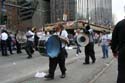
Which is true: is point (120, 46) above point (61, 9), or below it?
above

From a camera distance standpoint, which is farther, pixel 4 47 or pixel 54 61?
pixel 4 47

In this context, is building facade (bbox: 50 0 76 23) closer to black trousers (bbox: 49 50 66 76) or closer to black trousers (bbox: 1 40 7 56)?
black trousers (bbox: 1 40 7 56)

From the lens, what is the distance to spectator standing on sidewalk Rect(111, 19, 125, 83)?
6.89 meters

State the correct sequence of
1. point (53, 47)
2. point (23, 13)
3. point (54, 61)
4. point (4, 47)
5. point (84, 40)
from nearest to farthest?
point (54, 61) → point (53, 47) → point (84, 40) → point (4, 47) → point (23, 13)

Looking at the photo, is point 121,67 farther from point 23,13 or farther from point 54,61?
point 23,13

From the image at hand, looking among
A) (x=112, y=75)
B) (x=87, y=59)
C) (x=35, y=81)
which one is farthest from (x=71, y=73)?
(x=87, y=59)

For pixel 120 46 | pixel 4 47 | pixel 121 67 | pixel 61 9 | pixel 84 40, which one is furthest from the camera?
pixel 61 9

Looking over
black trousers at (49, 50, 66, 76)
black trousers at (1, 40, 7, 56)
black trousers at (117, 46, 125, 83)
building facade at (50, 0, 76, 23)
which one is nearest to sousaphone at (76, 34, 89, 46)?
black trousers at (49, 50, 66, 76)

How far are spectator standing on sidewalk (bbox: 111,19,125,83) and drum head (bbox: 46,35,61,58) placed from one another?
694cm

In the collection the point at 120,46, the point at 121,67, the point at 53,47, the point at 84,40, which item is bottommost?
the point at 84,40

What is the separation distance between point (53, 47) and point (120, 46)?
733cm

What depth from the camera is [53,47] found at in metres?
14.3

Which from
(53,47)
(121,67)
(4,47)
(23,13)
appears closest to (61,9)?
(23,13)

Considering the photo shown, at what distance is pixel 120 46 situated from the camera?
23.3 feet
